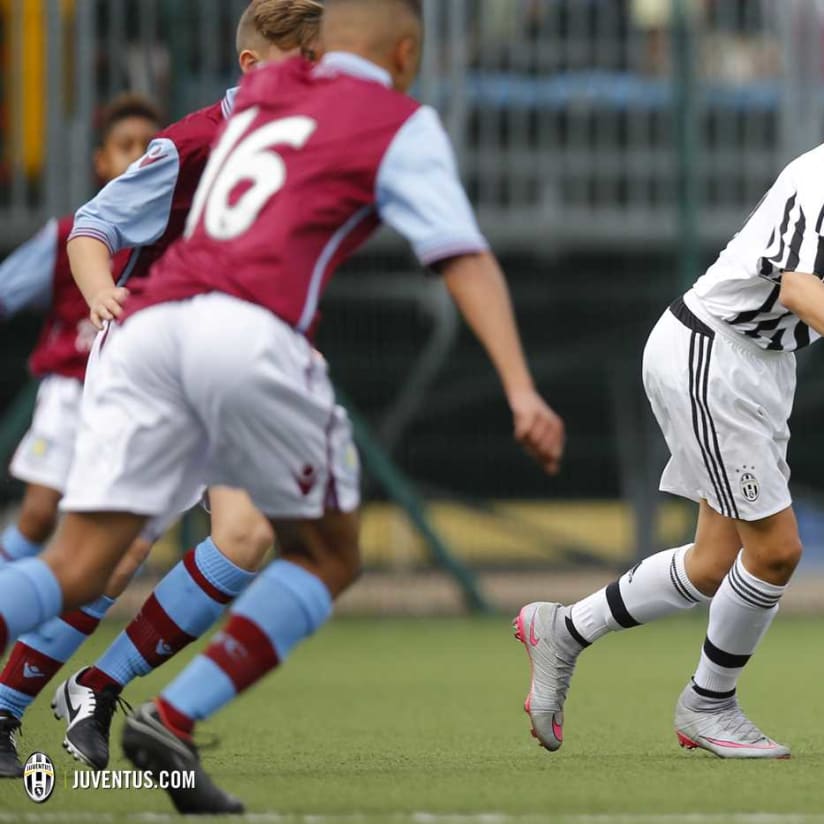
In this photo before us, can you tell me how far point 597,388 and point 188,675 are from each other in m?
8.98

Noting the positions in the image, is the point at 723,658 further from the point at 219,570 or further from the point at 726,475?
the point at 219,570

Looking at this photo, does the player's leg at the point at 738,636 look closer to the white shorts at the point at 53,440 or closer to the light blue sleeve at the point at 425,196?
the light blue sleeve at the point at 425,196

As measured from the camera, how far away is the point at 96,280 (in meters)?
4.64

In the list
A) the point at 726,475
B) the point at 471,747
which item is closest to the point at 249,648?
the point at 471,747

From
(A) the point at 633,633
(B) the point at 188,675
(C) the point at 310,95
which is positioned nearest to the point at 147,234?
(C) the point at 310,95

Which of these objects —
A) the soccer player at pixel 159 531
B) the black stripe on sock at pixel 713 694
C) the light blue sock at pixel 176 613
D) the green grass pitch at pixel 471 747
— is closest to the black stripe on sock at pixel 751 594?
the black stripe on sock at pixel 713 694

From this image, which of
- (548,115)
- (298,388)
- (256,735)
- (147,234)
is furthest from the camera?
(548,115)

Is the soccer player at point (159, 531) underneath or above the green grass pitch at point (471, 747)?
above

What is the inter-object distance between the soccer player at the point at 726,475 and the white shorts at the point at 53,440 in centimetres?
310

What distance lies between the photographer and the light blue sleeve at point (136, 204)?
484cm

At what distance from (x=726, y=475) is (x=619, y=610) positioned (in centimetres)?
54

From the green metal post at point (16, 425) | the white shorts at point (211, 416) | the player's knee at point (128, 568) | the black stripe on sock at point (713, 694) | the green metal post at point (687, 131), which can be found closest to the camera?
the white shorts at point (211, 416)

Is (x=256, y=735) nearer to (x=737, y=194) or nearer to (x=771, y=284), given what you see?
(x=771, y=284)

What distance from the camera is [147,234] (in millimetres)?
4957
